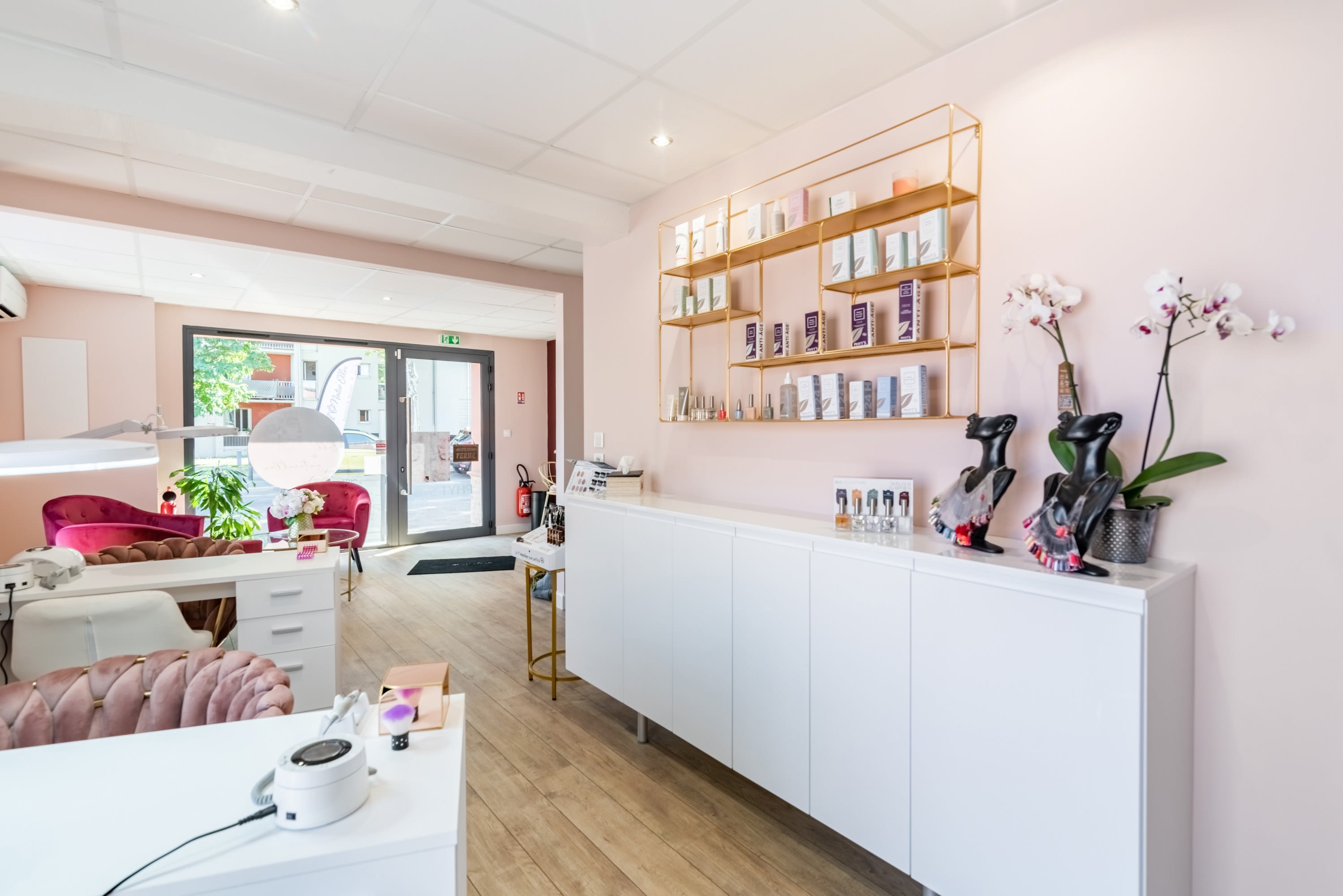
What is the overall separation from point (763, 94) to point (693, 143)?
20.1 inches

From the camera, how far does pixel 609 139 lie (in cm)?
296

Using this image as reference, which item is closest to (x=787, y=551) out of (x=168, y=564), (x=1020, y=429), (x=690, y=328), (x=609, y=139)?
(x=1020, y=429)

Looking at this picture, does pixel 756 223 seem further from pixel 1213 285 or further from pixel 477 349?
pixel 477 349

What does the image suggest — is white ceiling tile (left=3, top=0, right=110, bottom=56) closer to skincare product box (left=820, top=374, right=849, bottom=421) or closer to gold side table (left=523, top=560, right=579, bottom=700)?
skincare product box (left=820, top=374, right=849, bottom=421)

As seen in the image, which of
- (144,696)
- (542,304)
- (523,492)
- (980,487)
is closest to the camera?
(144,696)

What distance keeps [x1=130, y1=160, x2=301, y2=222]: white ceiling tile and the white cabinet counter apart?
307 centimetres

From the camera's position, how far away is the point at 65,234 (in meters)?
4.18

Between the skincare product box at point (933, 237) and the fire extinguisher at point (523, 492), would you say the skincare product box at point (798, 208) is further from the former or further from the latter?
the fire extinguisher at point (523, 492)

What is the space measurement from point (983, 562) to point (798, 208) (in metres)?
1.62

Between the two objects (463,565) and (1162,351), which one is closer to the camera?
(1162,351)

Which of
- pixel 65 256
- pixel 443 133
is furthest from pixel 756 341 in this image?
pixel 65 256

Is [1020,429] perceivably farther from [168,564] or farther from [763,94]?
[168,564]

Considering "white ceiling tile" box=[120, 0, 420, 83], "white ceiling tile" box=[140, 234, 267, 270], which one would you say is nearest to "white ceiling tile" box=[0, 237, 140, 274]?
"white ceiling tile" box=[140, 234, 267, 270]

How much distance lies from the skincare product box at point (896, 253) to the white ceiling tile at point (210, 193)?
3.34m
